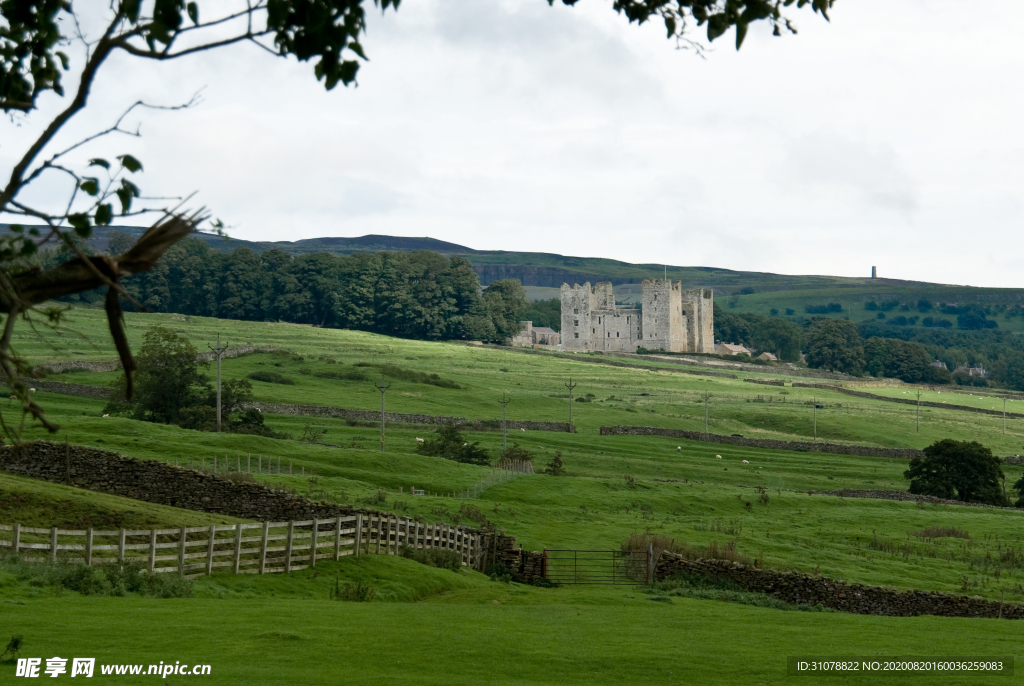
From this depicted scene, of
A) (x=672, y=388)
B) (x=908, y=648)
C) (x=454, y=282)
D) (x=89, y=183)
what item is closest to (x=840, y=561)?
(x=908, y=648)

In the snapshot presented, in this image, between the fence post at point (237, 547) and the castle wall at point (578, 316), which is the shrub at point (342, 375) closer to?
the fence post at point (237, 547)

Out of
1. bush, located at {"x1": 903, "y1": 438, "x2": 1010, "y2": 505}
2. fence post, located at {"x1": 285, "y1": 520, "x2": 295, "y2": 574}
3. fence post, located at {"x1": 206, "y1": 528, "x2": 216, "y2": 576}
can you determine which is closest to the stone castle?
bush, located at {"x1": 903, "y1": 438, "x2": 1010, "y2": 505}

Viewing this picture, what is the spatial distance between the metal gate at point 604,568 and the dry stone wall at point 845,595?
68 cm

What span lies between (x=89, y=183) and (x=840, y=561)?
31567 mm

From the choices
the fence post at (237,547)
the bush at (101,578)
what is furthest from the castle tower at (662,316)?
the bush at (101,578)

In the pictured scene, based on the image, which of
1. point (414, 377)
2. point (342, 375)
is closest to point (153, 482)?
point (342, 375)

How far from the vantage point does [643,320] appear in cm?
17650

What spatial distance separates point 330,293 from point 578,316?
45.9 meters

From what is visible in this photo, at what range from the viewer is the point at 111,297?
18.9 feet

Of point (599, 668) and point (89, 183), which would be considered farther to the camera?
point (599, 668)

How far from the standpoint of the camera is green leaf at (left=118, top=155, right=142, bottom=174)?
627 centimetres

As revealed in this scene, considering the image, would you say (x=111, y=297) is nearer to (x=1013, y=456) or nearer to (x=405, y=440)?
(x=405, y=440)

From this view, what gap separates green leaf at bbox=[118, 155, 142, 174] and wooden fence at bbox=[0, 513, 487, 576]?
13.8 meters

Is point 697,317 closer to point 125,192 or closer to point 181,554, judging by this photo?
point 181,554
